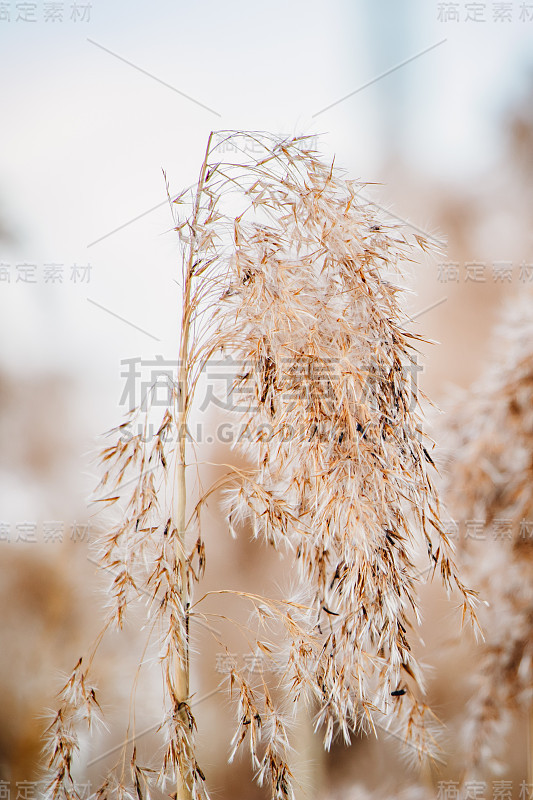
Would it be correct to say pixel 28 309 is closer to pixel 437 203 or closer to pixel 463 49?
pixel 437 203

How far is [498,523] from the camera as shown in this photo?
147cm

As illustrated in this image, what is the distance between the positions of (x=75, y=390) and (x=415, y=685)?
98cm

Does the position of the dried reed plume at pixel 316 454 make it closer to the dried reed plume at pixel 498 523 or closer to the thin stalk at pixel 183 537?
the thin stalk at pixel 183 537

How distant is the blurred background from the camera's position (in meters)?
1.43

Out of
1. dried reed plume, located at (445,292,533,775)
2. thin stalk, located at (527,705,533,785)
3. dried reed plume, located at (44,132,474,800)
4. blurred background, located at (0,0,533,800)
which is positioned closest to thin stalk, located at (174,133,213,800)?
dried reed plume, located at (44,132,474,800)

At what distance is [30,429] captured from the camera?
1439 millimetres

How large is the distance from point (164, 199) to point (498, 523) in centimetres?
103

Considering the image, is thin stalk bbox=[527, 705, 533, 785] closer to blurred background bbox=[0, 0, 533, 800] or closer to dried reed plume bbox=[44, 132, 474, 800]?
blurred background bbox=[0, 0, 533, 800]

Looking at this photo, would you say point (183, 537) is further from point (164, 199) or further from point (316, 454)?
point (164, 199)

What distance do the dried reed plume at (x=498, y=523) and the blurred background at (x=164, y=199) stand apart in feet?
0.19

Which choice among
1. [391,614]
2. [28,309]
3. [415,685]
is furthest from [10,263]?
[415,685]

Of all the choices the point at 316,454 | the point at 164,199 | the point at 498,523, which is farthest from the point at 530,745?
the point at 164,199

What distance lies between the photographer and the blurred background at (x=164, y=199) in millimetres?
1429

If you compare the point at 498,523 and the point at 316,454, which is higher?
the point at 316,454
